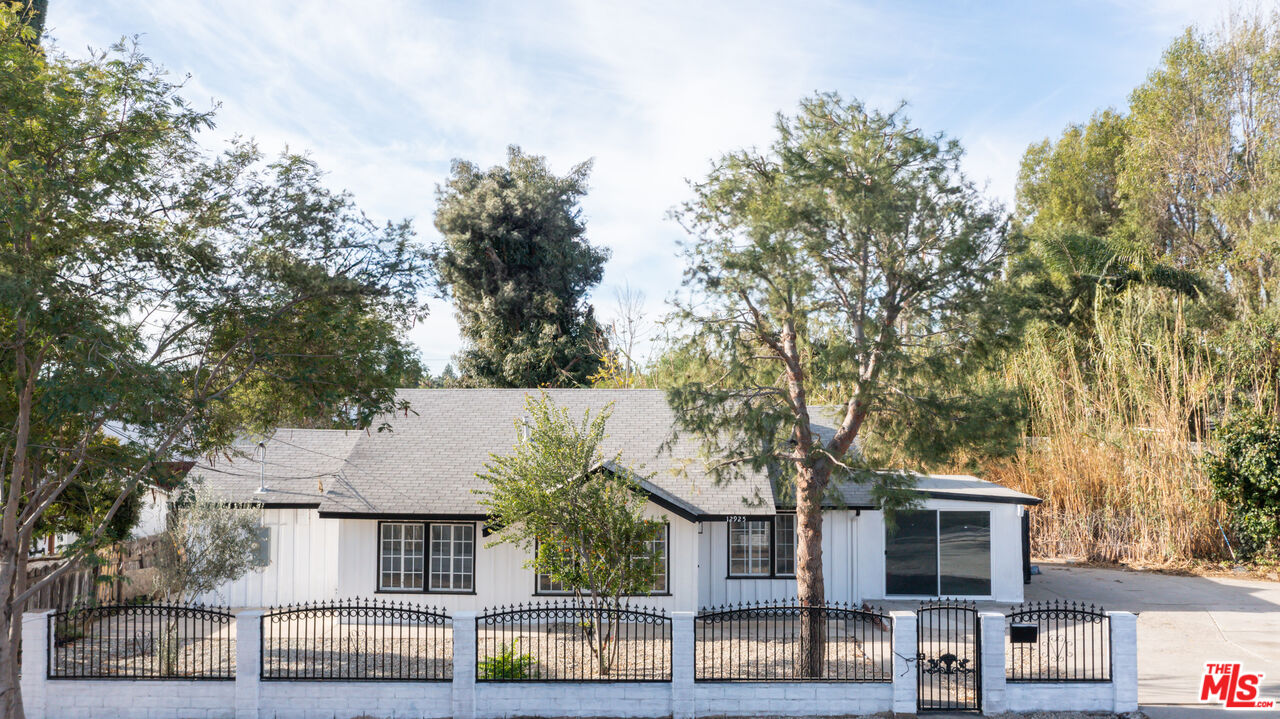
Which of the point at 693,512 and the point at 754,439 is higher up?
the point at 754,439

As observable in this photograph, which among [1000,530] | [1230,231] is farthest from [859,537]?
[1230,231]

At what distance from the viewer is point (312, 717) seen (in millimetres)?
10406

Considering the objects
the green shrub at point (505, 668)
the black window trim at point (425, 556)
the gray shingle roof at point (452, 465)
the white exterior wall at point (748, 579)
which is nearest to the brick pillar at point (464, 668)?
the green shrub at point (505, 668)

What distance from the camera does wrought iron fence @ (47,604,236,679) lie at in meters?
10.2

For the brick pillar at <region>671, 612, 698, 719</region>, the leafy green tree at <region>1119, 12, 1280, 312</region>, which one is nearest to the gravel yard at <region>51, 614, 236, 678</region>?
the brick pillar at <region>671, 612, 698, 719</region>

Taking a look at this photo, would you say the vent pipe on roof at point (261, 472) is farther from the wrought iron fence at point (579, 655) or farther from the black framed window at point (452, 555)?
the wrought iron fence at point (579, 655)

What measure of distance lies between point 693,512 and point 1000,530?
21.6 feet

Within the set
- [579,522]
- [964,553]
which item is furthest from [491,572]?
[964,553]

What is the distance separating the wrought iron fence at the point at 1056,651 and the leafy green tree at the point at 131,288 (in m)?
8.51

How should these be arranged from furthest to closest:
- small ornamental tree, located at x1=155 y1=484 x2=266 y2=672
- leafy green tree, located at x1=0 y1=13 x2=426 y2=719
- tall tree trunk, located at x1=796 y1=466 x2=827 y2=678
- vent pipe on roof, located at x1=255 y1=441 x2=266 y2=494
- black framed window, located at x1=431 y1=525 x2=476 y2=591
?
vent pipe on roof, located at x1=255 y1=441 x2=266 y2=494 → black framed window, located at x1=431 y1=525 x2=476 y2=591 → small ornamental tree, located at x1=155 y1=484 x2=266 y2=672 → tall tree trunk, located at x1=796 y1=466 x2=827 y2=678 → leafy green tree, located at x1=0 y1=13 x2=426 y2=719

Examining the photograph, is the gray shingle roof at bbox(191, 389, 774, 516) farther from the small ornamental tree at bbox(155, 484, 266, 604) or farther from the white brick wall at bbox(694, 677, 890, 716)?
the white brick wall at bbox(694, 677, 890, 716)

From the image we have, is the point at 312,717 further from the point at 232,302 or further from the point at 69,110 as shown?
the point at 69,110

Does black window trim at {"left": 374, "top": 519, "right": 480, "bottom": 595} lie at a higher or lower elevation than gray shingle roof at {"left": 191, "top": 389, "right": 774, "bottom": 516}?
lower

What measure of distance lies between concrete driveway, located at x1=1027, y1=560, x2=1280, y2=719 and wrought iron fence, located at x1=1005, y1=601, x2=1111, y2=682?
0.69 meters
